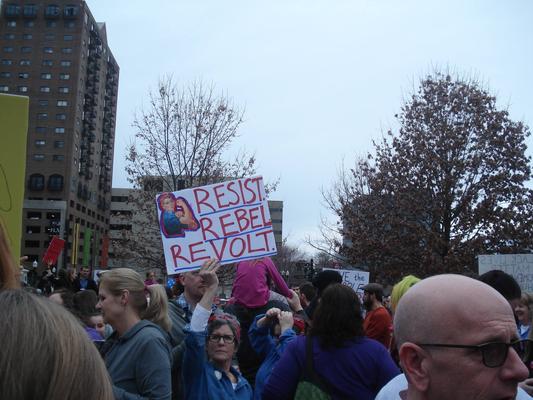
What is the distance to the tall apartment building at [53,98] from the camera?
94.6 m

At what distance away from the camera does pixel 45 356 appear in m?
1.36

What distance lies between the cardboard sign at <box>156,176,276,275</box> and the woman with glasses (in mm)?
526

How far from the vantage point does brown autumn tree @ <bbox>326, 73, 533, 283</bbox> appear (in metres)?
25.5

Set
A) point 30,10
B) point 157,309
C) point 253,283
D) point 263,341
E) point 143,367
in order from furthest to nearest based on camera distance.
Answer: point 30,10, point 253,283, point 263,341, point 157,309, point 143,367

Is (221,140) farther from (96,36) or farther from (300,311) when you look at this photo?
(96,36)

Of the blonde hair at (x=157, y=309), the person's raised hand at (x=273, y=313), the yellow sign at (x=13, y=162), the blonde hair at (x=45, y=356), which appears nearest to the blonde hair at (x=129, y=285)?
the blonde hair at (x=157, y=309)

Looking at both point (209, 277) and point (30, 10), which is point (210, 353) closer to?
point (209, 277)

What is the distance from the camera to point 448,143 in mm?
26328

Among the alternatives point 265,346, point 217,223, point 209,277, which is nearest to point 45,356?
point 209,277

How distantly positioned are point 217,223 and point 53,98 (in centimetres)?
9788

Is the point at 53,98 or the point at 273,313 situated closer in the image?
the point at 273,313

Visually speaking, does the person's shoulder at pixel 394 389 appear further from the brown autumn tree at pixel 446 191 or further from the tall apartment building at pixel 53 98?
the tall apartment building at pixel 53 98

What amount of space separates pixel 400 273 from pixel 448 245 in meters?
2.62

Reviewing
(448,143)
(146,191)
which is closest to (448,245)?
(448,143)
